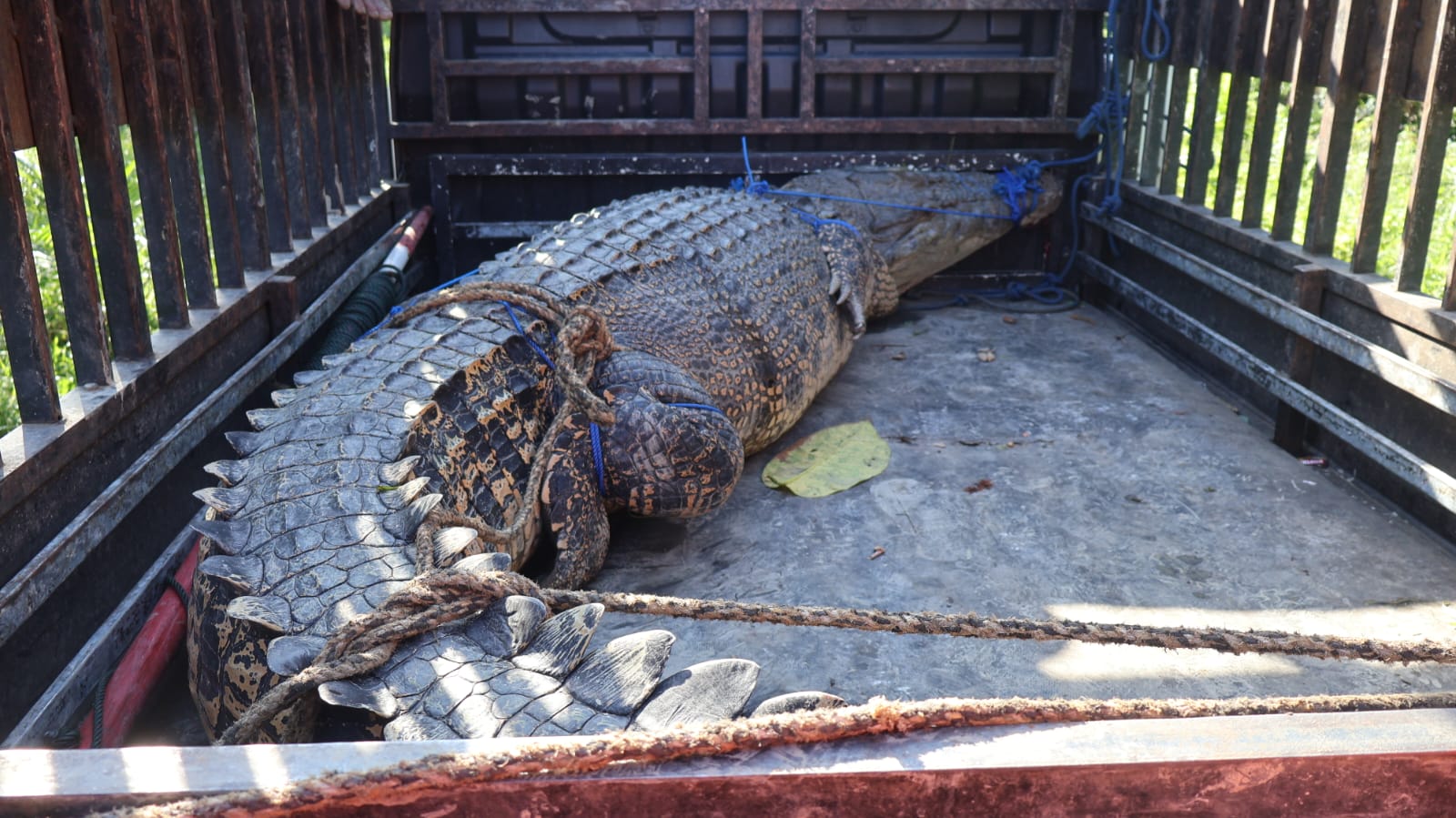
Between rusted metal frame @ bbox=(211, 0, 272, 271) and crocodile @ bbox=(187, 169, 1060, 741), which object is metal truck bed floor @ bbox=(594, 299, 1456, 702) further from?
rusted metal frame @ bbox=(211, 0, 272, 271)

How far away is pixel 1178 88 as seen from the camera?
16.2ft

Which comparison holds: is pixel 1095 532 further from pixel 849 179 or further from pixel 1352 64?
pixel 849 179

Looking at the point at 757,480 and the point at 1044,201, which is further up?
the point at 1044,201

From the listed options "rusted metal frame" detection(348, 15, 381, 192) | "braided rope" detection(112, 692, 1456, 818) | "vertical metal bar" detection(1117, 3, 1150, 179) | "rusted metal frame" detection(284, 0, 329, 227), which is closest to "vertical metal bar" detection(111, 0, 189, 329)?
"rusted metal frame" detection(284, 0, 329, 227)

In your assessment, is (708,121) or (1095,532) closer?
(1095,532)

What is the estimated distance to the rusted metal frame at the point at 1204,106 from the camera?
4.57 meters

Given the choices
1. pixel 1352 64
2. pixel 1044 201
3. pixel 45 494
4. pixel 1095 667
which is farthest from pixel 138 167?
pixel 1044 201

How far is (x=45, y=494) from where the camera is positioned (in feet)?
7.13

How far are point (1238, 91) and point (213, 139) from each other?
3.80 meters

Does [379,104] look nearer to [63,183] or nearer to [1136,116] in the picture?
[63,183]

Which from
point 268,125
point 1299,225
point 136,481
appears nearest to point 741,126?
point 268,125

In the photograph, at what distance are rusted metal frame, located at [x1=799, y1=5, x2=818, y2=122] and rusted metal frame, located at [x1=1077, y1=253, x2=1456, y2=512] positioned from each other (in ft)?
5.73

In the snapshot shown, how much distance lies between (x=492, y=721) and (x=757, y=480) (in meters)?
2.30

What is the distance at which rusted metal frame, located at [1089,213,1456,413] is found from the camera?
3.06 meters
